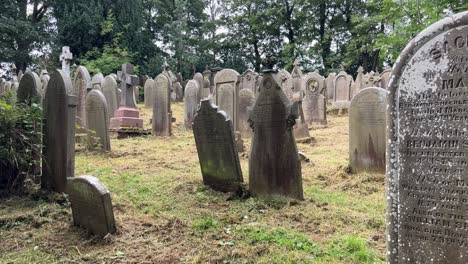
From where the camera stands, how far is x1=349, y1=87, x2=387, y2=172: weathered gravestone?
22.2 feet

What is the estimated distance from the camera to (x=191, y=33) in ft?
131

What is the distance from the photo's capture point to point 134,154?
30.5 ft

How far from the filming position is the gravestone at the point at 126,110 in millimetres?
12500

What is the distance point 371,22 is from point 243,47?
46.3ft

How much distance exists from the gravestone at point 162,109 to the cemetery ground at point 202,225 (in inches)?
212

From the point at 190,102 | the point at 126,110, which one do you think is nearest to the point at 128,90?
the point at 126,110

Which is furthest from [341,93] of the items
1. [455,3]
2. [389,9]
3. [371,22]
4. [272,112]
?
[272,112]

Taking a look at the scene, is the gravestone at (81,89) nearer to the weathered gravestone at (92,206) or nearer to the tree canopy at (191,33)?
the weathered gravestone at (92,206)

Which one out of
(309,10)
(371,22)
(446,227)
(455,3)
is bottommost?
(446,227)

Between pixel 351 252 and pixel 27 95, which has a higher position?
pixel 27 95

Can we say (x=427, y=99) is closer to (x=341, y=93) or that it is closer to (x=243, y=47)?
(x=341, y=93)

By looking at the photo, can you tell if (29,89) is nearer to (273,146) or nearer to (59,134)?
(59,134)

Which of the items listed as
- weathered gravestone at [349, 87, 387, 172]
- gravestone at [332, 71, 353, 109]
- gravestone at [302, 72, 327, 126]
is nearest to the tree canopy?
gravestone at [332, 71, 353, 109]

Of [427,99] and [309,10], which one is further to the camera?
[309,10]
